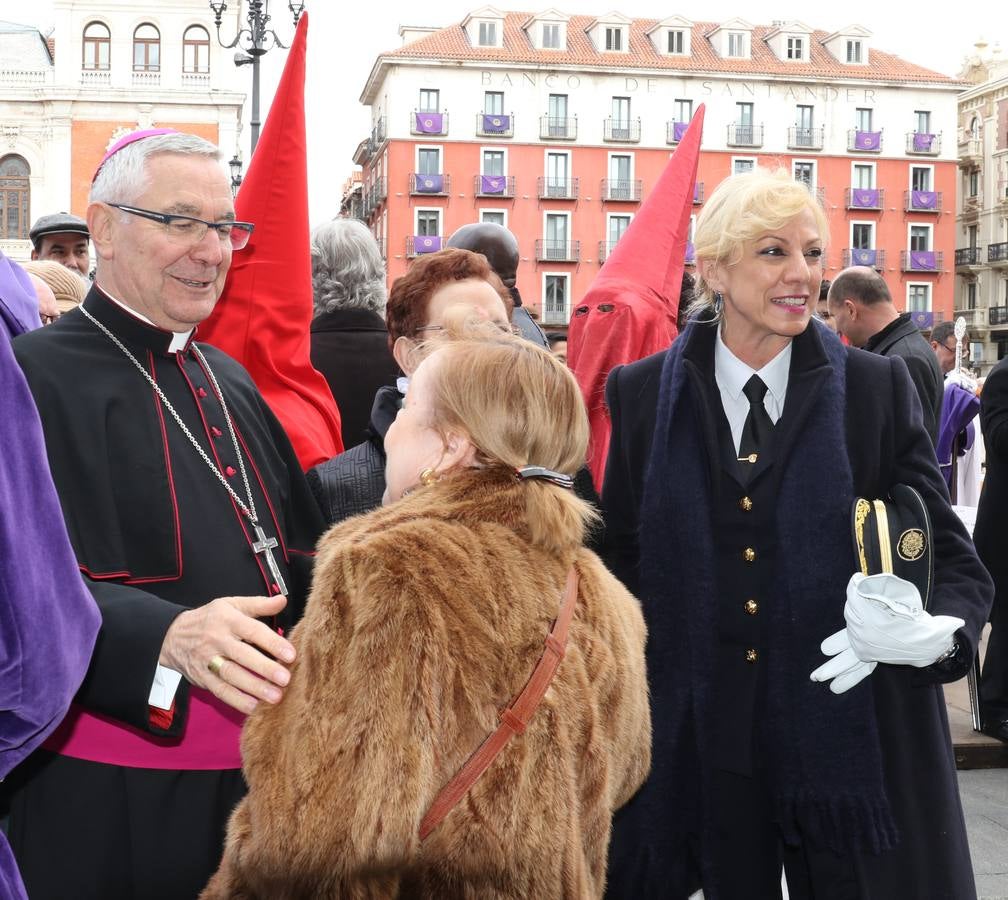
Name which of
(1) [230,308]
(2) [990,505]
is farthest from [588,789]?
(2) [990,505]

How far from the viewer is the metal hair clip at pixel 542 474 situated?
206cm

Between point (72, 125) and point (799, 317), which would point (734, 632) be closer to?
point (799, 317)

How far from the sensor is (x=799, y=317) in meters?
2.97

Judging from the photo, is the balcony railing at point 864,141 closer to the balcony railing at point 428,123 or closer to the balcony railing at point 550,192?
the balcony railing at point 550,192

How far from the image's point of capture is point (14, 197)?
40.5 metres

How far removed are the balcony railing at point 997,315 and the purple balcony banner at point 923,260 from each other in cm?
925

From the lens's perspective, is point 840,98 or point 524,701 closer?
point 524,701

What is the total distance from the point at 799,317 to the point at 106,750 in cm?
191

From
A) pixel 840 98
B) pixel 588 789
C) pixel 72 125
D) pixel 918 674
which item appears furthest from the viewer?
pixel 840 98

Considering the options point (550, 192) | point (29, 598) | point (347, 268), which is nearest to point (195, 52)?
point (550, 192)

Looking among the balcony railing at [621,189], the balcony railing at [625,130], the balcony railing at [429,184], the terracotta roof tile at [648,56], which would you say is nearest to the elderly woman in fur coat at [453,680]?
the balcony railing at [429,184]

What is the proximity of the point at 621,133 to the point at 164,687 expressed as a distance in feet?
141

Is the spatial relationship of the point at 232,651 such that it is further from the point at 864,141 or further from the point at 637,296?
the point at 864,141

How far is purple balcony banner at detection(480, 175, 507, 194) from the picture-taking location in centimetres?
4254
